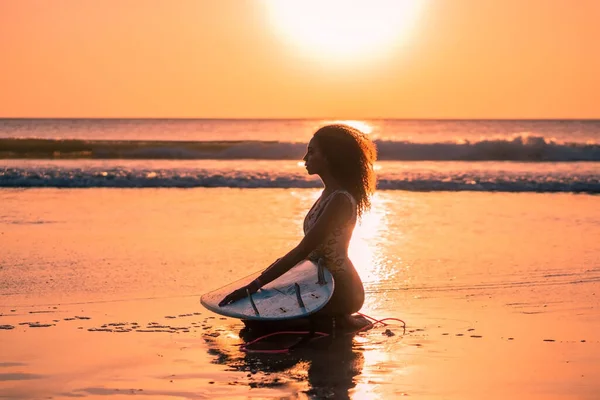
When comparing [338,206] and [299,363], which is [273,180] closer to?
[338,206]

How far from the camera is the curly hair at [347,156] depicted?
22.2 feet

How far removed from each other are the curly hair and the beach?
104 cm

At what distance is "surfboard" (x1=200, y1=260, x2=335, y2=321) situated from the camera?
6.48 metres

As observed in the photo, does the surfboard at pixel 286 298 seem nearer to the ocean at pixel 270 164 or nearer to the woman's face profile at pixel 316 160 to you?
the woman's face profile at pixel 316 160

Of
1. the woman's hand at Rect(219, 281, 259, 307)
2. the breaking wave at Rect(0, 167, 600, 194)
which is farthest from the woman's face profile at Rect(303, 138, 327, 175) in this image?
the breaking wave at Rect(0, 167, 600, 194)

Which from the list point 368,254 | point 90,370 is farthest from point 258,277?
point 368,254

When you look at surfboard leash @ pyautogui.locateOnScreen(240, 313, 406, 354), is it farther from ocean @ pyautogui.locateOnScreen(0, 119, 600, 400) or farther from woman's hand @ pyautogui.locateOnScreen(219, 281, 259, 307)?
woman's hand @ pyautogui.locateOnScreen(219, 281, 259, 307)

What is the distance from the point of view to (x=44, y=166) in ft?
92.8

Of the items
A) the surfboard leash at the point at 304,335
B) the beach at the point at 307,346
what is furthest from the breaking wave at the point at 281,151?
the surfboard leash at the point at 304,335

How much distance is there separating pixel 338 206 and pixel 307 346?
38.6 inches

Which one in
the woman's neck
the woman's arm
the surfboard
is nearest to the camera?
the surfboard

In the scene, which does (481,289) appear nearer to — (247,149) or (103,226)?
(103,226)

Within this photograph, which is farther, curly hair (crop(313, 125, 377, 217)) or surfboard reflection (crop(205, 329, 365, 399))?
curly hair (crop(313, 125, 377, 217))

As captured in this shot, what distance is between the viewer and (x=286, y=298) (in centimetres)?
668
